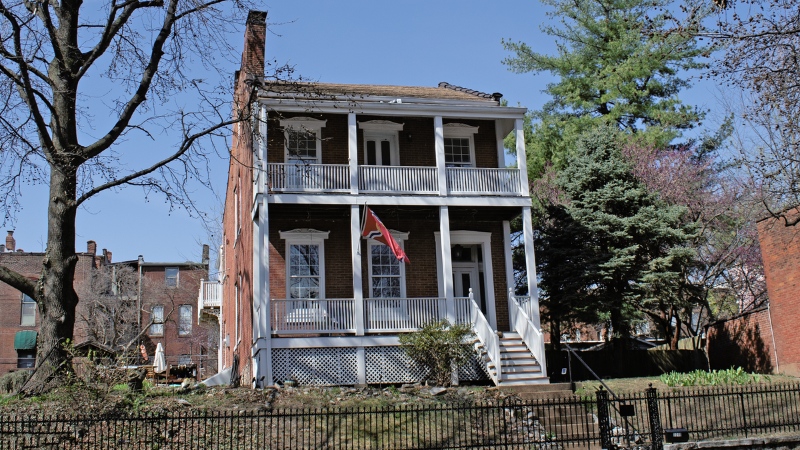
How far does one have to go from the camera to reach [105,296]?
46.6 m

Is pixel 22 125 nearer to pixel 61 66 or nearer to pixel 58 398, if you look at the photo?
pixel 61 66

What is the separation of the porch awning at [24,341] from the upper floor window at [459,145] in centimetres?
3217

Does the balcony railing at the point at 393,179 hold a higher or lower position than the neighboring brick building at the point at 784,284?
higher

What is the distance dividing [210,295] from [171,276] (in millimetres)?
21490

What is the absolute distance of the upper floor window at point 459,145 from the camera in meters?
22.1

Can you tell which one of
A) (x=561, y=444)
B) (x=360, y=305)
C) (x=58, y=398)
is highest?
(x=360, y=305)

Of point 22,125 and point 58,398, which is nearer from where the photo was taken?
point 58,398

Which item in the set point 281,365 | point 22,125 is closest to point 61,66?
point 22,125

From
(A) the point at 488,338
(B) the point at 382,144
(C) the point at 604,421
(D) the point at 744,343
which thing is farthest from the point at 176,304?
(C) the point at 604,421

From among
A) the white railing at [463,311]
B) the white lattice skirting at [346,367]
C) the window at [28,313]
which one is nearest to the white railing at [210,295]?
the white lattice skirting at [346,367]

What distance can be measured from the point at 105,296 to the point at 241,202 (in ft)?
83.6

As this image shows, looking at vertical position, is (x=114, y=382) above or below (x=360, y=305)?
below

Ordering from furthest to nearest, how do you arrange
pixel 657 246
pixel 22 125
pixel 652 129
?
pixel 652 129, pixel 657 246, pixel 22 125

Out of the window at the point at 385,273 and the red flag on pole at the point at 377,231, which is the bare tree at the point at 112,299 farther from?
the red flag on pole at the point at 377,231
